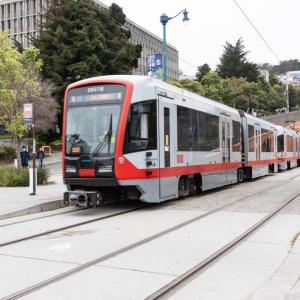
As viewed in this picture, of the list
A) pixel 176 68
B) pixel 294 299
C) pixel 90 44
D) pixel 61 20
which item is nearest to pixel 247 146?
pixel 294 299

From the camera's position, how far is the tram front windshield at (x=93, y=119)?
1312 cm

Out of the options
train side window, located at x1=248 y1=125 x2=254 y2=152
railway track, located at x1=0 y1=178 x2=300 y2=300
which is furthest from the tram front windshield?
train side window, located at x1=248 y1=125 x2=254 y2=152

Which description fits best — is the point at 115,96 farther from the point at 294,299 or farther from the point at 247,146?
the point at 247,146

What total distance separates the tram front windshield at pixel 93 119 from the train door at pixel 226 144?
25.0ft

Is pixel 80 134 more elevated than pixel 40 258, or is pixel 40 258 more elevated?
pixel 80 134

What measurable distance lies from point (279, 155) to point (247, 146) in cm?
1112

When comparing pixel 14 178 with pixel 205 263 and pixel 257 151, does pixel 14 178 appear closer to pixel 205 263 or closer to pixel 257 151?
pixel 257 151

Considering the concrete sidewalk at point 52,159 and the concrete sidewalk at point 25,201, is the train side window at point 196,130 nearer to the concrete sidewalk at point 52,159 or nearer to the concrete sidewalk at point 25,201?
the concrete sidewalk at point 25,201

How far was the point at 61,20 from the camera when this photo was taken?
189 ft

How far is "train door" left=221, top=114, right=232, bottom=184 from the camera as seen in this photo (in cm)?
2008

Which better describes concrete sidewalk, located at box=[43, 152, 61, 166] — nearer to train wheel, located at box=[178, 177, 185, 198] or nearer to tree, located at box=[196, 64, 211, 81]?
train wheel, located at box=[178, 177, 185, 198]

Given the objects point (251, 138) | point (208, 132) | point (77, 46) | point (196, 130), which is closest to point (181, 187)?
point (196, 130)

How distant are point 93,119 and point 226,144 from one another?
838 centimetres

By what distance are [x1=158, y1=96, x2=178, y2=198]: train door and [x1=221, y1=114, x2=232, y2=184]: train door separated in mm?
5580
